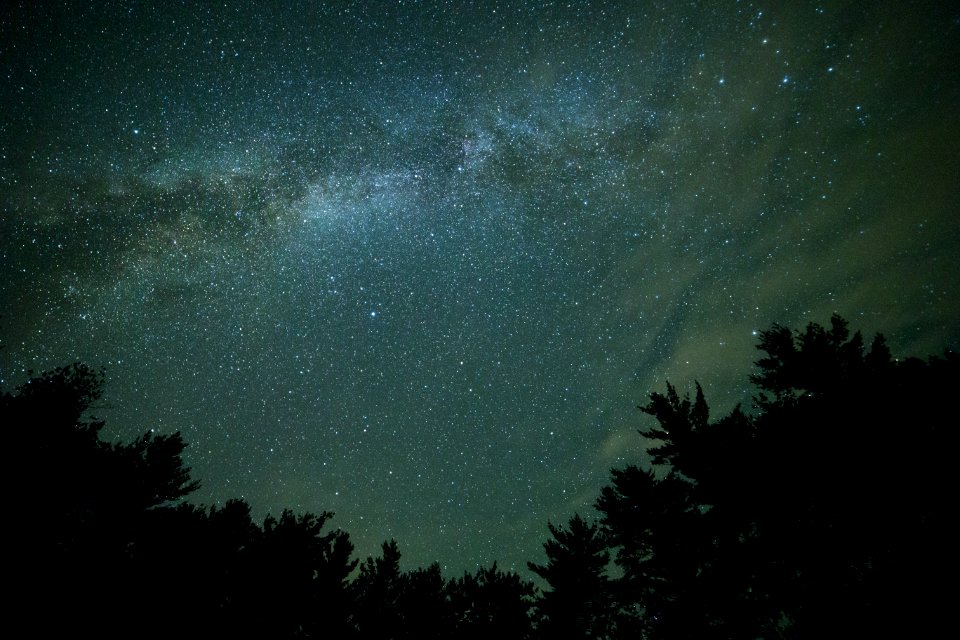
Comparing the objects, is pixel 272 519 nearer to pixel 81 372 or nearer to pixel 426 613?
pixel 426 613

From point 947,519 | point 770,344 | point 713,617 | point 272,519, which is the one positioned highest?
point 770,344

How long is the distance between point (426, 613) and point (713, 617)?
895 centimetres

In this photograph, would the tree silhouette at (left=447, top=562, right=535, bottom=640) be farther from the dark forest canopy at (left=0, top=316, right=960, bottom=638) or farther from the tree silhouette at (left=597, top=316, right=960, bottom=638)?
the tree silhouette at (left=597, top=316, right=960, bottom=638)

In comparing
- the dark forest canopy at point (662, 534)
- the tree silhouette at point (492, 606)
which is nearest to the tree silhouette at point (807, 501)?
the dark forest canopy at point (662, 534)

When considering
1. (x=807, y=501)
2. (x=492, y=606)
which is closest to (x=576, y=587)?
(x=492, y=606)

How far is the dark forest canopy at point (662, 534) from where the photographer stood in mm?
8969

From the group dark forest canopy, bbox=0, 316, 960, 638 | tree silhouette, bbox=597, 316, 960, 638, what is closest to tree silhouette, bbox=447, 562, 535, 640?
dark forest canopy, bbox=0, 316, 960, 638

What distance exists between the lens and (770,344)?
13.8m

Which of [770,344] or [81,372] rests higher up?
[81,372]

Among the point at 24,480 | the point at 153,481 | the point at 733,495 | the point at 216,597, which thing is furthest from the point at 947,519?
the point at 24,480

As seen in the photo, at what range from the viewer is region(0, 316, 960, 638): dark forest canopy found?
897 cm

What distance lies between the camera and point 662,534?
42.0 ft

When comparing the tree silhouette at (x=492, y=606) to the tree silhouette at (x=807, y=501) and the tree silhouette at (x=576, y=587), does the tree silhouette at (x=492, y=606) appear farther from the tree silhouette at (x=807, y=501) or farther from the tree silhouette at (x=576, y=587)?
the tree silhouette at (x=807, y=501)

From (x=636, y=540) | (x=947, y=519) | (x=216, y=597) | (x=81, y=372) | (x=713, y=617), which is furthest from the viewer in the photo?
(x=636, y=540)
